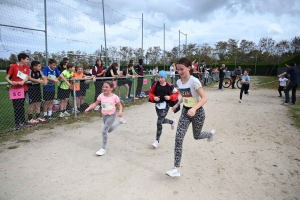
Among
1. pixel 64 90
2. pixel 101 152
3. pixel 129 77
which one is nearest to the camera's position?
pixel 101 152

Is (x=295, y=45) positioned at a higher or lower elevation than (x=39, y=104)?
A: higher

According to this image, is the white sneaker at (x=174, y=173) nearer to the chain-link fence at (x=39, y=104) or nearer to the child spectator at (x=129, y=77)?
the chain-link fence at (x=39, y=104)

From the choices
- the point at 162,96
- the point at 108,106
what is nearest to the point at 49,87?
the point at 108,106

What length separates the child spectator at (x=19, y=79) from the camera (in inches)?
201

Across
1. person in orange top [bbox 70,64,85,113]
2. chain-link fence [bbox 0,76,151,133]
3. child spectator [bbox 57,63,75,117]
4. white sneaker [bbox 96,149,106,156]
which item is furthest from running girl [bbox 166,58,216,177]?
person in orange top [bbox 70,64,85,113]

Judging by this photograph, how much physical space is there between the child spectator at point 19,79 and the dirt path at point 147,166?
64 cm

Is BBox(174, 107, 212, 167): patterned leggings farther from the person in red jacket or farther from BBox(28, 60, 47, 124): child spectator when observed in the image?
BBox(28, 60, 47, 124): child spectator

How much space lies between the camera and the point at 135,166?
3.63 metres

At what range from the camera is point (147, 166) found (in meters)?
3.63

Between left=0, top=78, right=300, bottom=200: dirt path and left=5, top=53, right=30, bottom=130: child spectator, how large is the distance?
2.09ft

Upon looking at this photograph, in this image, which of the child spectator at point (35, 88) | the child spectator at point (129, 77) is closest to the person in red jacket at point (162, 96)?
the child spectator at point (35, 88)

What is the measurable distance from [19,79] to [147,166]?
3985 millimetres

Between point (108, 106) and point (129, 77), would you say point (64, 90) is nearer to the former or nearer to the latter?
point (108, 106)

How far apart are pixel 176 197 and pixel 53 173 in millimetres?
2025
